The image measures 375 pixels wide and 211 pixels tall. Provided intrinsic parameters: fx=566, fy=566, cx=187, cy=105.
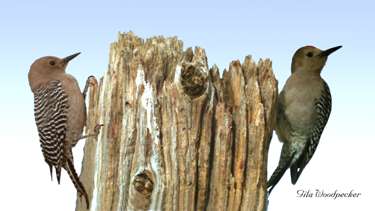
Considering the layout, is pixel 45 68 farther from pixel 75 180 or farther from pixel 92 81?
pixel 75 180

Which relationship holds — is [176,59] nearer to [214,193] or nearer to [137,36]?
[137,36]

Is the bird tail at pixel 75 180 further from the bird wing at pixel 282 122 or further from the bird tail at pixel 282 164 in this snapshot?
the bird wing at pixel 282 122

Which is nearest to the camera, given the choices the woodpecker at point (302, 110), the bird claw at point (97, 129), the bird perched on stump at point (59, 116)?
the bird claw at point (97, 129)

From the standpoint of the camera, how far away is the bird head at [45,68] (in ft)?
A: 24.8

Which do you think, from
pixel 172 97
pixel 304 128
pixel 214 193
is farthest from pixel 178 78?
pixel 304 128

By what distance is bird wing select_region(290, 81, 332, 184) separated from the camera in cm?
751

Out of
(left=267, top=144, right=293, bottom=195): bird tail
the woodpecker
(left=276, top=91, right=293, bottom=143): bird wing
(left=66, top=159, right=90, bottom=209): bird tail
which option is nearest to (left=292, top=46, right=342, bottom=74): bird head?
the woodpecker

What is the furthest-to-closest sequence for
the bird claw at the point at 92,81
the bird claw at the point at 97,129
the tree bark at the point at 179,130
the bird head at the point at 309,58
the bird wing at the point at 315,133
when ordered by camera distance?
the bird head at the point at 309,58 < the bird wing at the point at 315,133 < the bird claw at the point at 92,81 < the bird claw at the point at 97,129 < the tree bark at the point at 179,130

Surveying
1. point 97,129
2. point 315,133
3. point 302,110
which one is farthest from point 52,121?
point 315,133

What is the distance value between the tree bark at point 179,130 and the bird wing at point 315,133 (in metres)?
2.14

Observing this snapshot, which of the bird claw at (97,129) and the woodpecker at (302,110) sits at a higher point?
the woodpecker at (302,110)

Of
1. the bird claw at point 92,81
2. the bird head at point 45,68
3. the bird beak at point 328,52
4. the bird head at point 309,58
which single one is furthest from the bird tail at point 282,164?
the bird head at point 45,68

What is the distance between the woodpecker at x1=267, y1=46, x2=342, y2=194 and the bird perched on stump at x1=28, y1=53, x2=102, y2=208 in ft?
8.06

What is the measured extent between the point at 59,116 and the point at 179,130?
97.2 inches
